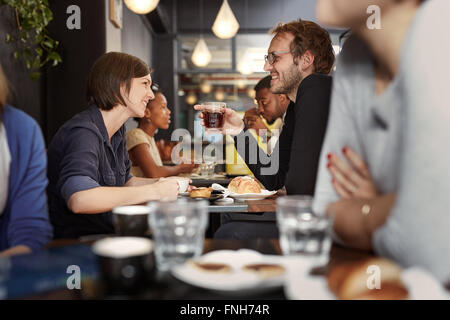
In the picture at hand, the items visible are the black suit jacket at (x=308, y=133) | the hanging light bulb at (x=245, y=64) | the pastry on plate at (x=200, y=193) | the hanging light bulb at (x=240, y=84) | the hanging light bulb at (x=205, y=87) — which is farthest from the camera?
the hanging light bulb at (x=205, y=87)

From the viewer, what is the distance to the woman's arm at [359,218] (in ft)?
3.05

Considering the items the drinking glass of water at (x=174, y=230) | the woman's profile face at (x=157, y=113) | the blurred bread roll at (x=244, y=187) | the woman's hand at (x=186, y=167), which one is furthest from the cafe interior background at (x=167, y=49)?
the drinking glass of water at (x=174, y=230)

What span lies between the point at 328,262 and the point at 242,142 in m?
1.83

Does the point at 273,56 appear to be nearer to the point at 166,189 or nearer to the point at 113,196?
the point at 166,189

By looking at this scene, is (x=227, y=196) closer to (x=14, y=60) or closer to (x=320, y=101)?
(x=320, y=101)

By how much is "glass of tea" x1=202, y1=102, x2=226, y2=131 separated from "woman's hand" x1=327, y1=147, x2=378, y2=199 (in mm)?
1448

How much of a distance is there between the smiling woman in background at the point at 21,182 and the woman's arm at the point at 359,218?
716 millimetres

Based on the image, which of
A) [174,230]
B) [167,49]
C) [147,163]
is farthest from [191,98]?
[174,230]

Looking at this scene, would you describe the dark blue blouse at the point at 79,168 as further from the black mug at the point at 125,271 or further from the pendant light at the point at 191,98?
the pendant light at the point at 191,98

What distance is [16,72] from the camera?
2.74 meters

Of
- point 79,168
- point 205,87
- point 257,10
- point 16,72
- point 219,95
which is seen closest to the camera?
point 79,168

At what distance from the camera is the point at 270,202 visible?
2.08 meters

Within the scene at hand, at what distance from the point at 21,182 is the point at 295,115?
3.96 feet

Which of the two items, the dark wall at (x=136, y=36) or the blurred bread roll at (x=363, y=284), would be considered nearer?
the blurred bread roll at (x=363, y=284)
